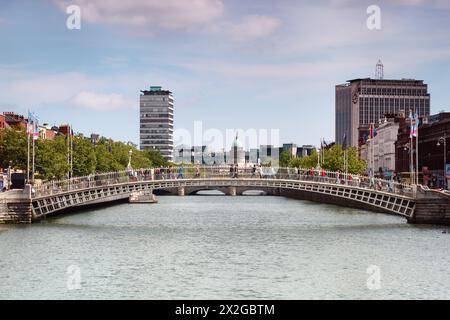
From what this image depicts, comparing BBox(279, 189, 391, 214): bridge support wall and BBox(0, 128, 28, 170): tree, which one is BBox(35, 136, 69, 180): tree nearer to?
BBox(0, 128, 28, 170): tree

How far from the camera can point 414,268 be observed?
52.0 meters

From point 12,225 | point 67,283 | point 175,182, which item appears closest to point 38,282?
point 67,283

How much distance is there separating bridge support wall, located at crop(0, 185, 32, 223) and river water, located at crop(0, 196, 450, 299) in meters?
2.07

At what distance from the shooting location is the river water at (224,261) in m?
44.5

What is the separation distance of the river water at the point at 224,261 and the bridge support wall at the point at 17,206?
2.07 m

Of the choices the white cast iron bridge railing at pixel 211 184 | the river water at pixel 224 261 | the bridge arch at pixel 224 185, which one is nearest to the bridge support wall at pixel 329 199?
the bridge arch at pixel 224 185

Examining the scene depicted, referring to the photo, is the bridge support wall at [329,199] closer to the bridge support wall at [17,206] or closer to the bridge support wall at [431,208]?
the bridge support wall at [431,208]

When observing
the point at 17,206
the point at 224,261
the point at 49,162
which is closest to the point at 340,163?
the point at 49,162

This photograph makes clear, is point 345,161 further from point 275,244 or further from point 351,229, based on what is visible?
point 275,244

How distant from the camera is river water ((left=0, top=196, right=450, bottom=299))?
4447 cm

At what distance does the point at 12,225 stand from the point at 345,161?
3051 inches

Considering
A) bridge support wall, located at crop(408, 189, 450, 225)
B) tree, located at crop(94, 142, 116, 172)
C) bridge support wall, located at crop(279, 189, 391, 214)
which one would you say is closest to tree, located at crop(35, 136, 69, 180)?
tree, located at crop(94, 142, 116, 172)

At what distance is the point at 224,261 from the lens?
183 feet

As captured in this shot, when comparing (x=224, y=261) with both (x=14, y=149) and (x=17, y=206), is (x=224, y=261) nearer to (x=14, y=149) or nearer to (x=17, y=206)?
(x=17, y=206)
